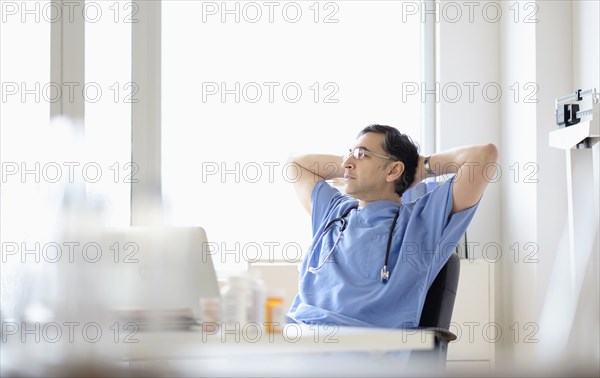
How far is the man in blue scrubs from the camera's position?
235 cm

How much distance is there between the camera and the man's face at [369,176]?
8.54 ft

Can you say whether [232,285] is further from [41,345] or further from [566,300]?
[41,345]

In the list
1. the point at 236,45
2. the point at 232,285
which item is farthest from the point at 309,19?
the point at 232,285

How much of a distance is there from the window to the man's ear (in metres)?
1.64

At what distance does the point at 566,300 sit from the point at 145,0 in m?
3.59

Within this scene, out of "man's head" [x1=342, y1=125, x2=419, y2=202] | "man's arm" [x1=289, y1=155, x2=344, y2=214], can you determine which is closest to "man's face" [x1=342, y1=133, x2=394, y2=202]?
"man's head" [x1=342, y1=125, x2=419, y2=202]

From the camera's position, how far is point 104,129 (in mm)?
2713

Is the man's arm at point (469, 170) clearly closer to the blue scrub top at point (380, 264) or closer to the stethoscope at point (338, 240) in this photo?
the blue scrub top at point (380, 264)

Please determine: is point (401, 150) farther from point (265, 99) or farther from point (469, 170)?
point (265, 99)

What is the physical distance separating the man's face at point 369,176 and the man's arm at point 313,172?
0.58ft

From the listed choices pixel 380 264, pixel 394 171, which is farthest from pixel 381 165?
pixel 380 264

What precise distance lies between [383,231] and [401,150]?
0.33 metres

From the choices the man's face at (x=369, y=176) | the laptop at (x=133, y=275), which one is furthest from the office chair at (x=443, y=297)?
the laptop at (x=133, y=275)

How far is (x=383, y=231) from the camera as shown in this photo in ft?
8.06
